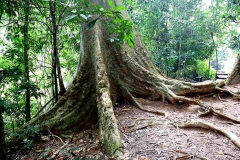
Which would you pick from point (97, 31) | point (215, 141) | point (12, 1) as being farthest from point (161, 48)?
point (12, 1)

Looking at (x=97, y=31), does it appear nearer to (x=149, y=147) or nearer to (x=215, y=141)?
(x=149, y=147)

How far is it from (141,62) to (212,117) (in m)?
2.12

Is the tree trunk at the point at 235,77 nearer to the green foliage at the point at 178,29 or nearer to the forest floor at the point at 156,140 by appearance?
the forest floor at the point at 156,140

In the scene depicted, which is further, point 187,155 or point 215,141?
point 215,141

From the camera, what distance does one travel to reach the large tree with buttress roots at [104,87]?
3342 millimetres

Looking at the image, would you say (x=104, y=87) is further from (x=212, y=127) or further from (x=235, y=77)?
(x=235, y=77)

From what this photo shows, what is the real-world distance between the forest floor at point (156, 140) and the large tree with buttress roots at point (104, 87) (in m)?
0.22

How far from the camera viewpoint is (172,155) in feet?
6.81

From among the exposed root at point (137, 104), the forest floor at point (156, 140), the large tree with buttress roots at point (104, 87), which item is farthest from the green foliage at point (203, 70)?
the exposed root at point (137, 104)

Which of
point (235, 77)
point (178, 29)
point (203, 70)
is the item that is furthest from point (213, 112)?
point (203, 70)

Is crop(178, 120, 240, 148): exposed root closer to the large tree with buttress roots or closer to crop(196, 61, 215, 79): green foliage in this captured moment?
the large tree with buttress roots

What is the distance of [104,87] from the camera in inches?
128

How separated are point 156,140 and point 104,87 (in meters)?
1.29

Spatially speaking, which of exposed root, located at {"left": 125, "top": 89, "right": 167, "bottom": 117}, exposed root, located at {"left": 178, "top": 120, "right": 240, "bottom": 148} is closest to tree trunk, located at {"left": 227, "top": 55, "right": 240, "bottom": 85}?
exposed root, located at {"left": 125, "top": 89, "right": 167, "bottom": 117}
